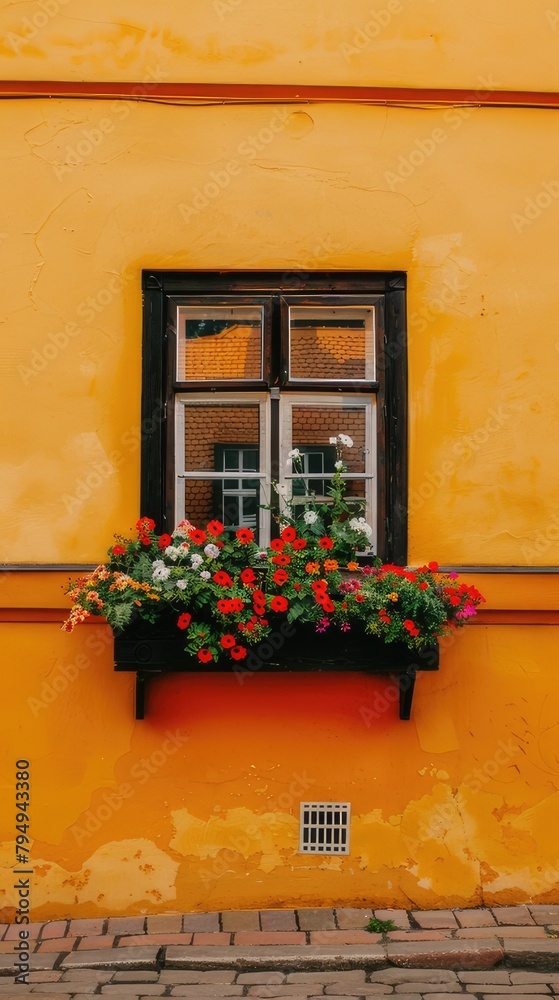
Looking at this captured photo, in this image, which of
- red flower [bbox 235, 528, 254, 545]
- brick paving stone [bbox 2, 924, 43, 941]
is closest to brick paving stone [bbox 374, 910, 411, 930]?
brick paving stone [bbox 2, 924, 43, 941]

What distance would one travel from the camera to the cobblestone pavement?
402cm

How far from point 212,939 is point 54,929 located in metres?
0.85

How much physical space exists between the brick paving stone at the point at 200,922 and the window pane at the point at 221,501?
208 cm

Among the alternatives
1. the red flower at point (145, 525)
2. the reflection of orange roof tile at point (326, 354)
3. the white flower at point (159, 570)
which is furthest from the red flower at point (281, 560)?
the reflection of orange roof tile at point (326, 354)

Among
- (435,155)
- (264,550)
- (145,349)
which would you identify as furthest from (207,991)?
(435,155)

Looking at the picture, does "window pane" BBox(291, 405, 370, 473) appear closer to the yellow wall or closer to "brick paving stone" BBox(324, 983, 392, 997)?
the yellow wall

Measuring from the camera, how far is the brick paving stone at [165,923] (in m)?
4.48

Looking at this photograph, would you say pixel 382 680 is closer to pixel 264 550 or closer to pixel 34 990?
pixel 264 550

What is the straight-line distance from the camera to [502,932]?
4391 mm

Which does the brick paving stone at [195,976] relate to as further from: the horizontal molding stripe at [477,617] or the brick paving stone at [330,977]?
the horizontal molding stripe at [477,617]

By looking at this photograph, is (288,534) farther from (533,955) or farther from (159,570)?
(533,955)

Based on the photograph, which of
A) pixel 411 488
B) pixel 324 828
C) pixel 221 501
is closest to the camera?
pixel 324 828

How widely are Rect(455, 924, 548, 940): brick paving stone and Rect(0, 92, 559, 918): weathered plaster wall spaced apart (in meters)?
0.22

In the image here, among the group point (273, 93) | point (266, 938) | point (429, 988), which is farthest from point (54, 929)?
point (273, 93)
